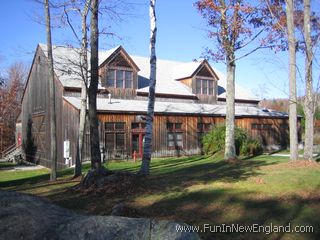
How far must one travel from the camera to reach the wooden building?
27391mm

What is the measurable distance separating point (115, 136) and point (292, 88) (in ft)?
45.4

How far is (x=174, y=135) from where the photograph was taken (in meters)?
30.2

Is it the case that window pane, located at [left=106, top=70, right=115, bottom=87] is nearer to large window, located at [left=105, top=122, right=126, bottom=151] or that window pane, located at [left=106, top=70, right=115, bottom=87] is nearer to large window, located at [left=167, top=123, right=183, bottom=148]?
large window, located at [left=105, top=122, right=126, bottom=151]

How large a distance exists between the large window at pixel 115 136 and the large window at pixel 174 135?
13.6 feet

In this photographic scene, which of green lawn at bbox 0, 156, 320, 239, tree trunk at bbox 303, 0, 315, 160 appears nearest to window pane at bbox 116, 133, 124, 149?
tree trunk at bbox 303, 0, 315, 160

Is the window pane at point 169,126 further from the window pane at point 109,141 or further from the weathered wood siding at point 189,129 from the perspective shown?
the window pane at point 109,141

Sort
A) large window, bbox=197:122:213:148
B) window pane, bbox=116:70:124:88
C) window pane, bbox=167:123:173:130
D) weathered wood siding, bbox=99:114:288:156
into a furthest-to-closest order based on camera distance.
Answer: large window, bbox=197:122:213:148, window pane, bbox=116:70:124:88, window pane, bbox=167:123:173:130, weathered wood siding, bbox=99:114:288:156

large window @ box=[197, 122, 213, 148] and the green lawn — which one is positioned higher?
large window @ box=[197, 122, 213, 148]

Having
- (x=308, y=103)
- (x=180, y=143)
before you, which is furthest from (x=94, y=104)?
(x=180, y=143)

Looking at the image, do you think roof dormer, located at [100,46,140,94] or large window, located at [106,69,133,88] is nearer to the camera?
roof dormer, located at [100,46,140,94]

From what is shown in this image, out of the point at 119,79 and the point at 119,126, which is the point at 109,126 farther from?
the point at 119,79

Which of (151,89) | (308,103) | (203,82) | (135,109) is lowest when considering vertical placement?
(308,103)

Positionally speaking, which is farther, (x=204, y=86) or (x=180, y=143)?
(x=204, y=86)

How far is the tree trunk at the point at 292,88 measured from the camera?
17219 millimetres
